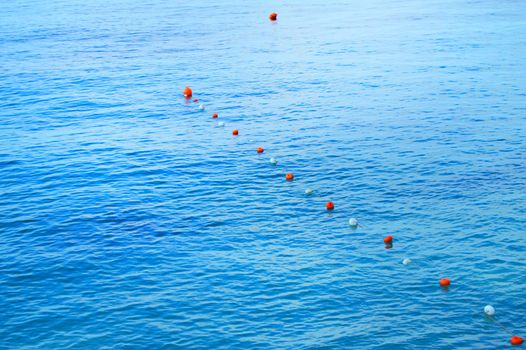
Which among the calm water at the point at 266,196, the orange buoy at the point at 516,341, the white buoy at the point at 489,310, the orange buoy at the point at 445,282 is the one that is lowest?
the orange buoy at the point at 516,341

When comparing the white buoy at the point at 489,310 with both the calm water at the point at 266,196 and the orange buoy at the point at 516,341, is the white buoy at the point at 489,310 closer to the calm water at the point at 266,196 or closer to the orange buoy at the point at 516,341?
the calm water at the point at 266,196

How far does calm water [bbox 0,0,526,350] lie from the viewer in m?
32.8

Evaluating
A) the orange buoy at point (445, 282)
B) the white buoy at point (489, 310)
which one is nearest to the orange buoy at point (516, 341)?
the white buoy at point (489, 310)

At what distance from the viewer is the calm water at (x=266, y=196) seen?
1289 inches

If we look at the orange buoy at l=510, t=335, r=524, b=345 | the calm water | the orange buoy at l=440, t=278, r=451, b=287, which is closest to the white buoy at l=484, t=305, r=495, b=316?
the calm water

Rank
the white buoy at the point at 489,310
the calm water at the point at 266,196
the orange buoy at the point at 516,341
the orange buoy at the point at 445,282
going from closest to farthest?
the orange buoy at the point at 516,341 → the white buoy at the point at 489,310 → the calm water at the point at 266,196 → the orange buoy at the point at 445,282

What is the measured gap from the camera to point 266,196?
4625 cm

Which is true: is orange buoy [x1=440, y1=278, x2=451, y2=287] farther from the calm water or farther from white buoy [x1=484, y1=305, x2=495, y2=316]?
white buoy [x1=484, y1=305, x2=495, y2=316]

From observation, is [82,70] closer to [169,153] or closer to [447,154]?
[169,153]

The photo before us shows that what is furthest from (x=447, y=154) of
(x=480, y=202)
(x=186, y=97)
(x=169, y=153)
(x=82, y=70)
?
(x=82, y=70)

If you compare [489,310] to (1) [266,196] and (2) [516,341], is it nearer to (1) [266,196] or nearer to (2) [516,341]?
(2) [516,341]

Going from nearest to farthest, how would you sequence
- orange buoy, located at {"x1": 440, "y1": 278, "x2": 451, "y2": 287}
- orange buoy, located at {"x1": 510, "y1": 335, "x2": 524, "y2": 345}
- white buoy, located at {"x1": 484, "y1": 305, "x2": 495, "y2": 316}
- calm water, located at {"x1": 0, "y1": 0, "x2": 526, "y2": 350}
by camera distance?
orange buoy, located at {"x1": 510, "y1": 335, "x2": 524, "y2": 345} < white buoy, located at {"x1": 484, "y1": 305, "x2": 495, "y2": 316} < calm water, located at {"x1": 0, "y1": 0, "x2": 526, "y2": 350} < orange buoy, located at {"x1": 440, "y1": 278, "x2": 451, "y2": 287}

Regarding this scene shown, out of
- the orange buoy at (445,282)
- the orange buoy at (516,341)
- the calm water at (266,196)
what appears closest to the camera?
the orange buoy at (516,341)

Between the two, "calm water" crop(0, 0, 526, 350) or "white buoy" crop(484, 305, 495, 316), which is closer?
"white buoy" crop(484, 305, 495, 316)
